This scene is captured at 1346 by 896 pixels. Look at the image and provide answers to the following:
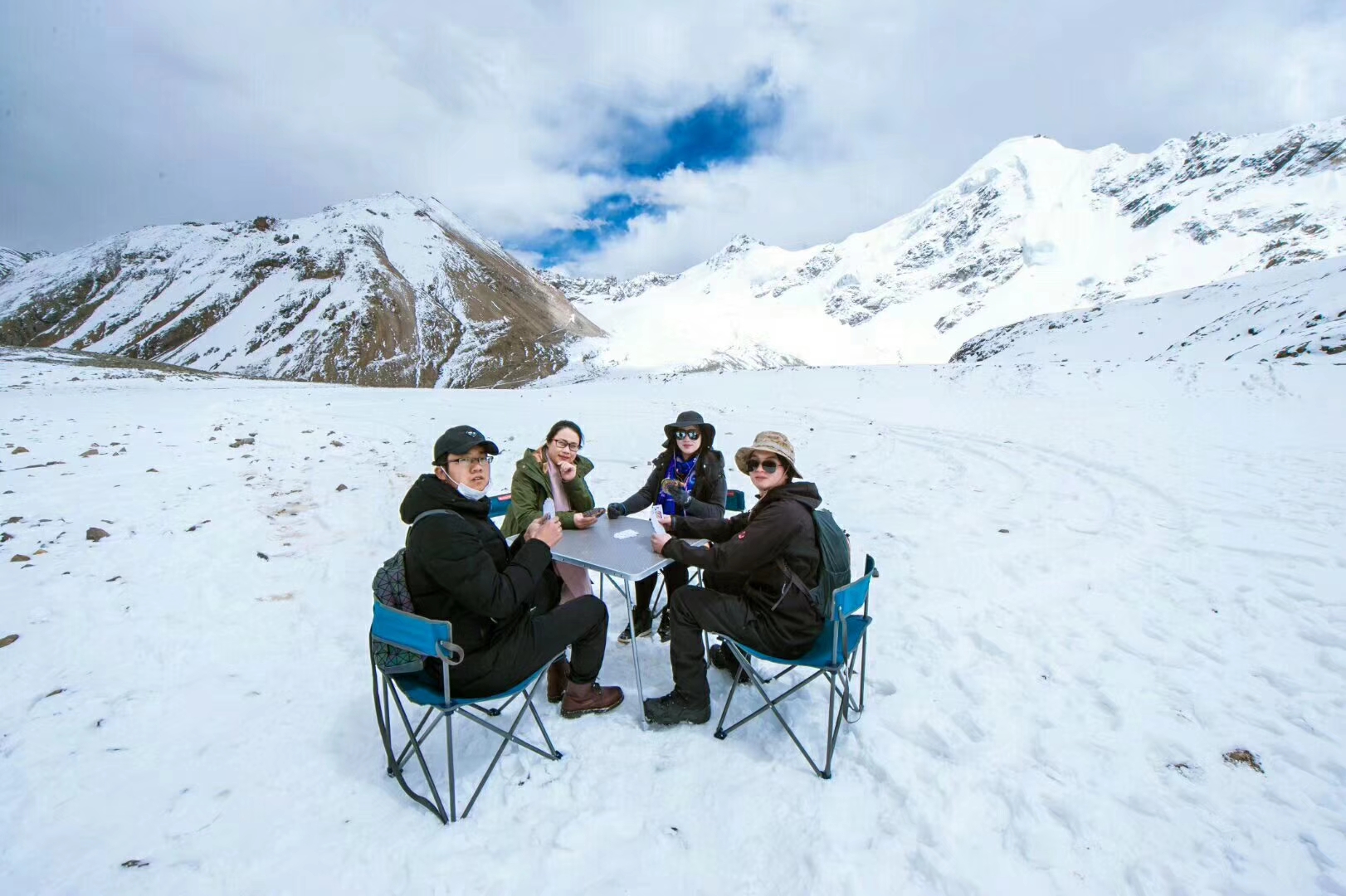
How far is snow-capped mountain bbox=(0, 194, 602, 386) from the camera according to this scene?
140 metres

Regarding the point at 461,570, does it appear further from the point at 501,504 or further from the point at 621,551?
the point at 501,504

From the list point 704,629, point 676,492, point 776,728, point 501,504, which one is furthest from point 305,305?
point 776,728

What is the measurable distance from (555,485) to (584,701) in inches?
85.4

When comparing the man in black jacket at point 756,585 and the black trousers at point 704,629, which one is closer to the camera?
the man in black jacket at point 756,585

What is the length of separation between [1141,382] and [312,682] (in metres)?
22.0

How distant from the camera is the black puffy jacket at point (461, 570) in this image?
325 cm

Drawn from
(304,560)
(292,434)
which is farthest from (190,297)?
(304,560)

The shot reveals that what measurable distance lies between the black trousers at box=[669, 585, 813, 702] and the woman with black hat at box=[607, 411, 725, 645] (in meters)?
1.34

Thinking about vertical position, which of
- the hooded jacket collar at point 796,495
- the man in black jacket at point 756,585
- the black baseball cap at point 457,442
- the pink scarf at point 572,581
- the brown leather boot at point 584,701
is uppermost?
the black baseball cap at point 457,442

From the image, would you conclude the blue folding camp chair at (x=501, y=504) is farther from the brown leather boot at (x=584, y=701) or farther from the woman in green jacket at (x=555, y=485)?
the brown leather boot at (x=584, y=701)

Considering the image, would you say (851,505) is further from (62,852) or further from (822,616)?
(62,852)

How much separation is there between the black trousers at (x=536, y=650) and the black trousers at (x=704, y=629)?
610 millimetres

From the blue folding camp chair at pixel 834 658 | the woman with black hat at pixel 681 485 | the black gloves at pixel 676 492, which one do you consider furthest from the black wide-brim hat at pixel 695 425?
the blue folding camp chair at pixel 834 658

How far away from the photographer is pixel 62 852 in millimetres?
3145
